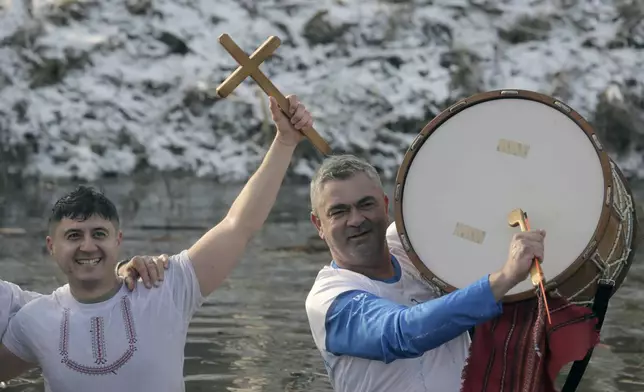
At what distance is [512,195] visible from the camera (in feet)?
10.8

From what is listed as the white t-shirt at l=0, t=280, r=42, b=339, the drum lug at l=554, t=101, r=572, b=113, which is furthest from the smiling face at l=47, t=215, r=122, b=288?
the drum lug at l=554, t=101, r=572, b=113

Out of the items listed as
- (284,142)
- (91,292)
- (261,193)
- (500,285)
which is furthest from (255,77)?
(500,285)

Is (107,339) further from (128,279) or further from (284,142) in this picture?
(284,142)

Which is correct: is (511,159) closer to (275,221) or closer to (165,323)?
(165,323)

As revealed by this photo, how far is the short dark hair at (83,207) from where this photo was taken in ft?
11.3

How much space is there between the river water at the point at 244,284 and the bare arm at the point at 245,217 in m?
1.86

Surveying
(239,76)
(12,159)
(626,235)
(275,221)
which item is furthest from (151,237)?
(626,235)

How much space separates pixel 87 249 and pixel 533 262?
1319mm

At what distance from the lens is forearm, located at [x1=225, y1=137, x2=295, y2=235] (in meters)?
3.72

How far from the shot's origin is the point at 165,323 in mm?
3461

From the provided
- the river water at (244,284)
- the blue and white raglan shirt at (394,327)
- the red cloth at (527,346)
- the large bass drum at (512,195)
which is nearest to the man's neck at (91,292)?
the blue and white raglan shirt at (394,327)

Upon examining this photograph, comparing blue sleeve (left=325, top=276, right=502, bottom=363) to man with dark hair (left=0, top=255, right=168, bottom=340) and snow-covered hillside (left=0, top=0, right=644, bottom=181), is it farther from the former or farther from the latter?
snow-covered hillside (left=0, top=0, right=644, bottom=181)

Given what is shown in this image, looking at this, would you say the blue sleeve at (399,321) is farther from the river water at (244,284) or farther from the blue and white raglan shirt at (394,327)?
the river water at (244,284)

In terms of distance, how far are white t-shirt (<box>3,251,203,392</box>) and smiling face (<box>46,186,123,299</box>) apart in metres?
0.06
